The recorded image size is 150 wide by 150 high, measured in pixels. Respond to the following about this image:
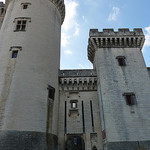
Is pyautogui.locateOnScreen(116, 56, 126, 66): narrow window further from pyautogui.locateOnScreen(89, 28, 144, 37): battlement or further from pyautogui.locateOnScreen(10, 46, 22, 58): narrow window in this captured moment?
pyautogui.locateOnScreen(10, 46, 22, 58): narrow window

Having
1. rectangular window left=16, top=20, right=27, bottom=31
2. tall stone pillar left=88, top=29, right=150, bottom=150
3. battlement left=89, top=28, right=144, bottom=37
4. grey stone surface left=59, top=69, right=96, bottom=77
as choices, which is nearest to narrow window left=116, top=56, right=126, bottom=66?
tall stone pillar left=88, top=29, right=150, bottom=150

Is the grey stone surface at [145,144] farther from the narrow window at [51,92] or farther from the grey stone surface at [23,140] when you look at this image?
the narrow window at [51,92]

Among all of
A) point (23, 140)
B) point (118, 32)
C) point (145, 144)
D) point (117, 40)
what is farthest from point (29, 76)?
point (118, 32)

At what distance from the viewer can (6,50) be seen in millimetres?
12812

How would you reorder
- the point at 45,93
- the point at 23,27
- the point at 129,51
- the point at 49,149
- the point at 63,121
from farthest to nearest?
the point at 129,51 → the point at 23,27 → the point at 63,121 → the point at 45,93 → the point at 49,149

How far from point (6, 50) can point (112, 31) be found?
39.5ft

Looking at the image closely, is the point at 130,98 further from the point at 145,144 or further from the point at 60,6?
the point at 60,6

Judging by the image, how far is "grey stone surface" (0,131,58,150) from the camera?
9086mm

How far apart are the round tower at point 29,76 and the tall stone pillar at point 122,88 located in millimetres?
4686

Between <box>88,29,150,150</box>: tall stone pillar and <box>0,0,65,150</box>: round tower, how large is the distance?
4.69m

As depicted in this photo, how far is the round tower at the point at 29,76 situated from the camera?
982 cm

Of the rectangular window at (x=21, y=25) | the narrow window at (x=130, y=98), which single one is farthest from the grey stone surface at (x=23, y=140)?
the rectangular window at (x=21, y=25)

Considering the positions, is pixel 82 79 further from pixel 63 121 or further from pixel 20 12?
pixel 20 12

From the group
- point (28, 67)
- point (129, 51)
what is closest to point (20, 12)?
point (28, 67)
